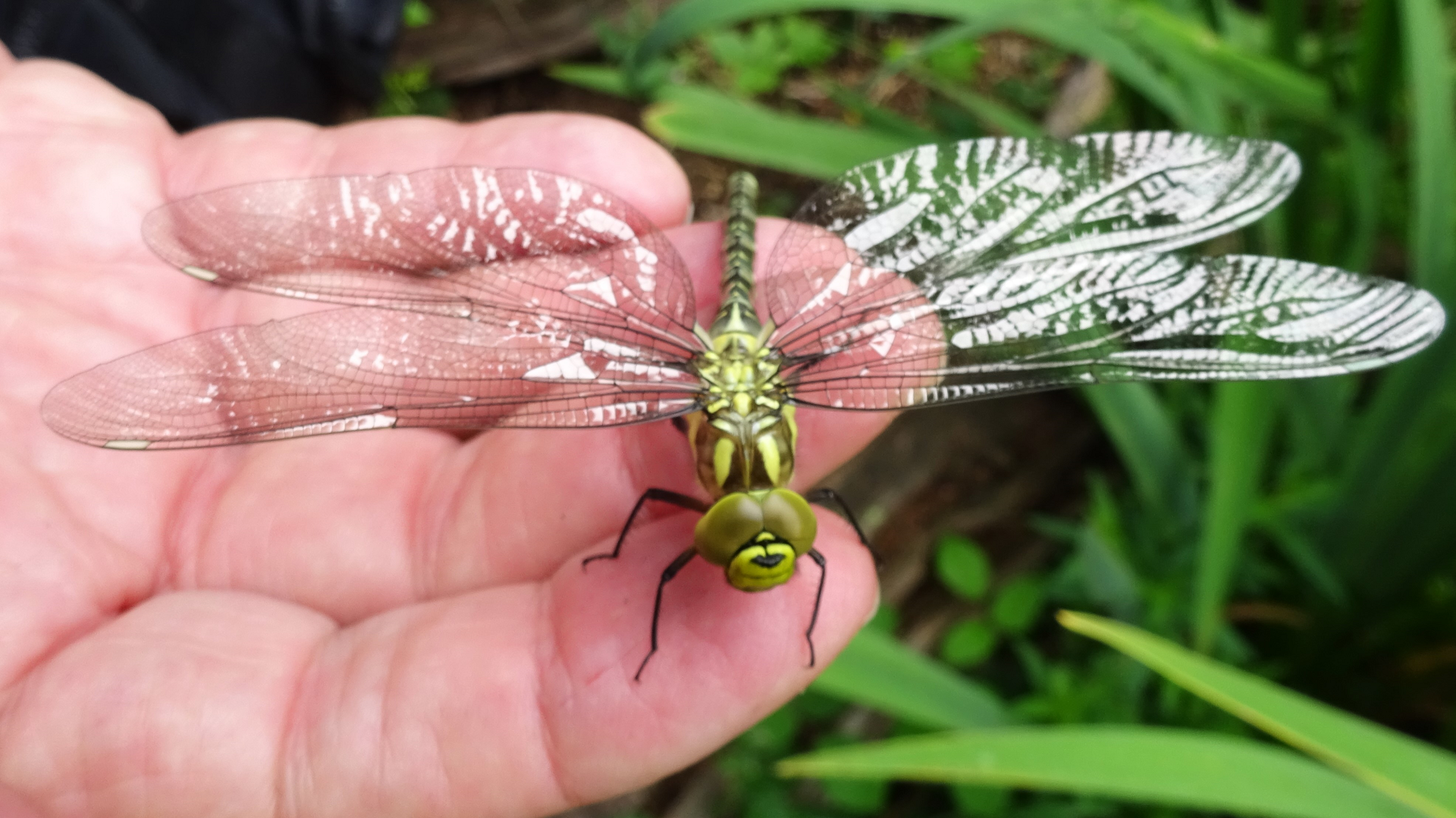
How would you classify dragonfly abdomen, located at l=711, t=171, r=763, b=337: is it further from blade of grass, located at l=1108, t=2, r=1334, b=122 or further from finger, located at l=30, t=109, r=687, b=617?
blade of grass, located at l=1108, t=2, r=1334, b=122

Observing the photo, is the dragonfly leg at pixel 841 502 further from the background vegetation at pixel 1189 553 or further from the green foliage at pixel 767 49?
the green foliage at pixel 767 49

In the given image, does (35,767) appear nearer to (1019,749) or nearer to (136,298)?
(136,298)

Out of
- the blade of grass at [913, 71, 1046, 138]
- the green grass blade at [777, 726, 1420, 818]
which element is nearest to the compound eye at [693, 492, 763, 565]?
the green grass blade at [777, 726, 1420, 818]

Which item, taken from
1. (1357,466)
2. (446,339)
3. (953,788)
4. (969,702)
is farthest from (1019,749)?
(1357,466)

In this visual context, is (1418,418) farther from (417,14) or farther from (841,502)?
(417,14)

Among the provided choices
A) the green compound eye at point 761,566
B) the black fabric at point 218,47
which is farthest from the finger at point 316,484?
the black fabric at point 218,47
